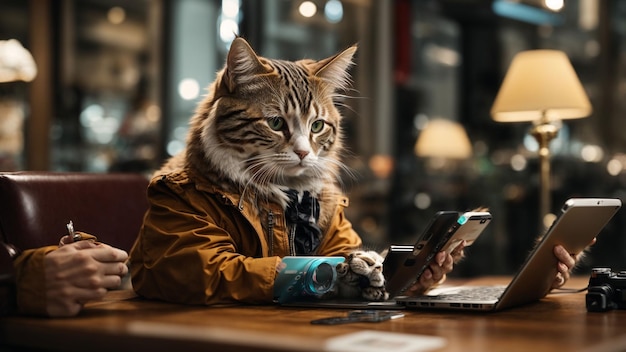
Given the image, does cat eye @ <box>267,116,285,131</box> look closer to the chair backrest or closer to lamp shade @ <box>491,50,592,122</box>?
the chair backrest

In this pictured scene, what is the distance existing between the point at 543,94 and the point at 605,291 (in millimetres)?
1522

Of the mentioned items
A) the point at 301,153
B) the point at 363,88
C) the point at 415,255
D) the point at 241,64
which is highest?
the point at 363,88

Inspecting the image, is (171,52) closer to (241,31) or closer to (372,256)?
(241,31)

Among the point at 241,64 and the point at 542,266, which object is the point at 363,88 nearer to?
the point at 241,64

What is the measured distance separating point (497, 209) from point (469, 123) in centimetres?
66

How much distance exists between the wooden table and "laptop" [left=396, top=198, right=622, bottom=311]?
0.11 ft

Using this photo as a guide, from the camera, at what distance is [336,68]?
2.07 meters

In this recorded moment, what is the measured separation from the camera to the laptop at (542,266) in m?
1.65

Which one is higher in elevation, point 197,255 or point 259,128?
point 259,128

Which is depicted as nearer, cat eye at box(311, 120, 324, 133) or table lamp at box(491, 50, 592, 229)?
cat eye at box(311, 120, 324, 133)

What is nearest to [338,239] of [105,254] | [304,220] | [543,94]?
[304,220]

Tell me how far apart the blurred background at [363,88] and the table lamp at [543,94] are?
2.22 metres

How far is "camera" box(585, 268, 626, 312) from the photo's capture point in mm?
1691

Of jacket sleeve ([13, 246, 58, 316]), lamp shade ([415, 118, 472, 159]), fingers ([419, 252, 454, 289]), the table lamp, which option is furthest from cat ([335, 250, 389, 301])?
lamp shade ([415, 118, 472, 159])
